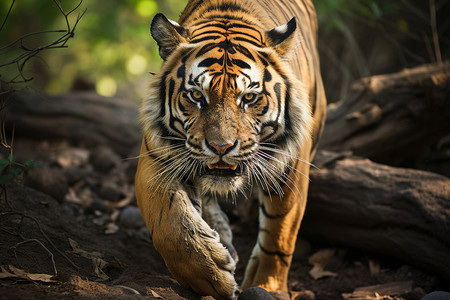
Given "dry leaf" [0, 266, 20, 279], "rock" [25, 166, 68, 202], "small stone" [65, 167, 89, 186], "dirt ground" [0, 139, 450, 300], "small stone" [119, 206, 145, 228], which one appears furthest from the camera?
"small stone" [65, 167, 89, 186]

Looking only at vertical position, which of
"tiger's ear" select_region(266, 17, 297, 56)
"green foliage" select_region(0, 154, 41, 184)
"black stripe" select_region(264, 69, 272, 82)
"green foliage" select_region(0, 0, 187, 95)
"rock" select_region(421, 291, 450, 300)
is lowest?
"rock" select_region(421, 291, 450, 300)

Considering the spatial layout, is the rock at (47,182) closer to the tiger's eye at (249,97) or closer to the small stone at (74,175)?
the small stone at (74,175)

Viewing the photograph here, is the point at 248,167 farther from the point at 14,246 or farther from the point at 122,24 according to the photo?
the point at 122,24

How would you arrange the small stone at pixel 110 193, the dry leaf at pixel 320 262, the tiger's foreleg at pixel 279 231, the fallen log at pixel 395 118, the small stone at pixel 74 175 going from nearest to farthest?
the tiger's foreleg at pixel 279 231 → the dry leaf at pixel 320 262 → the fallen log at pixel 395 118 → the small stone at pixel 110 193 → the small stone at pixel 74 175

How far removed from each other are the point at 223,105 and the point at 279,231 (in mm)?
1137

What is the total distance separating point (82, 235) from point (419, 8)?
5905mm

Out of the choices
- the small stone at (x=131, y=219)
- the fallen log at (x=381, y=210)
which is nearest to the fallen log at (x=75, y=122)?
the small stone at (x=131, y=219)

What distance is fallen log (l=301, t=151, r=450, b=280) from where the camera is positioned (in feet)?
9.83

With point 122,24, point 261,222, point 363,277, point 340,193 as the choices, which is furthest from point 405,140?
point 122,24

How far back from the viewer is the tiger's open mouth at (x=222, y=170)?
92.4 inches

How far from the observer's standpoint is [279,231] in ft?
9.71

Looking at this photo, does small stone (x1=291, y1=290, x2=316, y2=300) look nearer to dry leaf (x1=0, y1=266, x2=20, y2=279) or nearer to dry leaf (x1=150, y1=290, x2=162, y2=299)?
dry leaf (x1=150, y1=290, x2=162, y2=299)

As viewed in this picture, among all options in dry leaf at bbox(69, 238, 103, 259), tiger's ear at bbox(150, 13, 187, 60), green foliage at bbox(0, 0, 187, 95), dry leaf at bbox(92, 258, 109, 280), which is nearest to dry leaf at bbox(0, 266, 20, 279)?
dry leaf at bbox(92, 258, 109, 280)

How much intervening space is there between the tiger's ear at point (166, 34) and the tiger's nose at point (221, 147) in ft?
2.29
